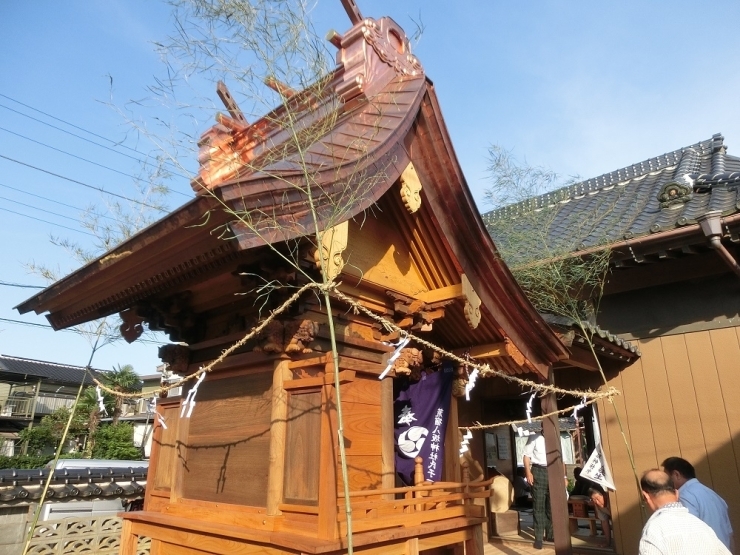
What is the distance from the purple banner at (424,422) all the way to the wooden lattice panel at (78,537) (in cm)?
480

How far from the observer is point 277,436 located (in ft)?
13.2

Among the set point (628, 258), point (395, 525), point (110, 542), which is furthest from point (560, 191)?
point (110, 542)

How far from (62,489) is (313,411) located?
8356 mm

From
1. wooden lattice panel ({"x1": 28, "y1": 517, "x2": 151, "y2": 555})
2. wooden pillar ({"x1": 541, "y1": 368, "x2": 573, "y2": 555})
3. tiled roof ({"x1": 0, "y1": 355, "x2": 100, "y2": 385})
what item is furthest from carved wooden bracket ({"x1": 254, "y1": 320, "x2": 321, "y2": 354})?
tiled roof ({"x1": 0, "y1": 355, "x2": 100, "y2": 385})

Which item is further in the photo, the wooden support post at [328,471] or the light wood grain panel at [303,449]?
the light wood grain panel at [303,449]

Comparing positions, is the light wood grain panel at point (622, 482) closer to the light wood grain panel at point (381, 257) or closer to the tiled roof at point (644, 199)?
the tiled roof at point (644, 199)

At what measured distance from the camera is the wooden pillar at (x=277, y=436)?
155 inches

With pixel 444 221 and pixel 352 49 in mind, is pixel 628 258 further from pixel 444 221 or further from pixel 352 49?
pixel 352 49

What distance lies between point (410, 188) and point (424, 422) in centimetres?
260

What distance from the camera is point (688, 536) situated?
9.92 ft

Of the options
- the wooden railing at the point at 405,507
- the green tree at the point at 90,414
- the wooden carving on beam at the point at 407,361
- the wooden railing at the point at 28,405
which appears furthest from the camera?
the wooden railing at the point at 28,405

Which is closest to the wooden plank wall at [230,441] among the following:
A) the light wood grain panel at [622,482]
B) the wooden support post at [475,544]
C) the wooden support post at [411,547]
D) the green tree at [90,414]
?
the wooden support post at [411,547]

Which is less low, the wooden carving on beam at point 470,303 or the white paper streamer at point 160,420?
the wooden carving on beam at point 470,303

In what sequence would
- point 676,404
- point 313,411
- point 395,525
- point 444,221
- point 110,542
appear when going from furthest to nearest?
point 110,542 → point 676,404 → point 444,221 → point 395,525 → point 313,411
